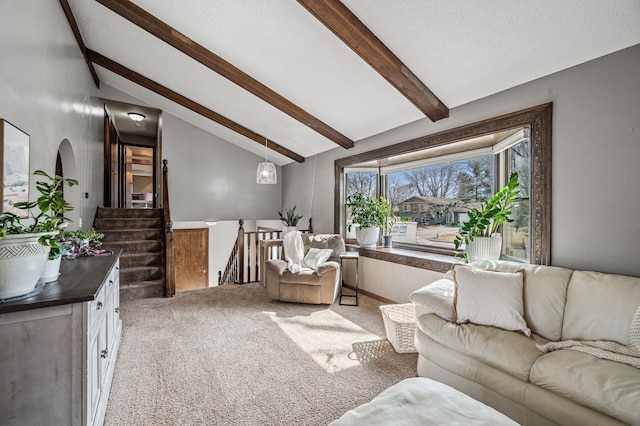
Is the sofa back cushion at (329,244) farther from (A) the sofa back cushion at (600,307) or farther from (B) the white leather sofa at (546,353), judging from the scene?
(A) the sofa back cushion at (600,307)

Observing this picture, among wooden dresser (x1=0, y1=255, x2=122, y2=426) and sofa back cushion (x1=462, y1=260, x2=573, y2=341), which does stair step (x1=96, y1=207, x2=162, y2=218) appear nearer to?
wooden dresser (x1=0, y1=255, x2=122, y2=426)

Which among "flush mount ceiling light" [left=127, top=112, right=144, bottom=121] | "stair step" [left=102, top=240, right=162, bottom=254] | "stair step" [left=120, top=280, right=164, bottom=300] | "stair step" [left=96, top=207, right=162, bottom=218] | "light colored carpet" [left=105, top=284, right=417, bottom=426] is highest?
"flush mount ceiling light" [left=127, top=112, right=144, bottom=121]

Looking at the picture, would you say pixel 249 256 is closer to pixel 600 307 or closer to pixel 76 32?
pixel 76 32

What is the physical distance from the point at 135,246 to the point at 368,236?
3661 millimetres

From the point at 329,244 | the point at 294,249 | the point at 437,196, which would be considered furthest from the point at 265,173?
the point at 437,196

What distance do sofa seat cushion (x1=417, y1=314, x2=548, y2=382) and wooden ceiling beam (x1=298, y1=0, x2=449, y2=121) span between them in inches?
81.9

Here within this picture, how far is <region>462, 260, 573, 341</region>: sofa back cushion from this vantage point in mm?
2010

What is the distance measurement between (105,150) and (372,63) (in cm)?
562

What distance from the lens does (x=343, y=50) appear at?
9.53 feet

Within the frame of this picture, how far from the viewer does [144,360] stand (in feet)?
8.30

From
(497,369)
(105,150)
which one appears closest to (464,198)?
(497,369)

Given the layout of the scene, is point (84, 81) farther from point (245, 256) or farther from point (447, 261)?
point (447, 261)

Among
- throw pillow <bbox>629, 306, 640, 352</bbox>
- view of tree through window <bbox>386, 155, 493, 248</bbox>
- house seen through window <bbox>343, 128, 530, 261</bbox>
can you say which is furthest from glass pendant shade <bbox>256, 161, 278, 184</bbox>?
throw pillow <bbox>629, 306, 640, 352</bbox>

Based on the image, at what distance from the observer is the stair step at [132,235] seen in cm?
481
